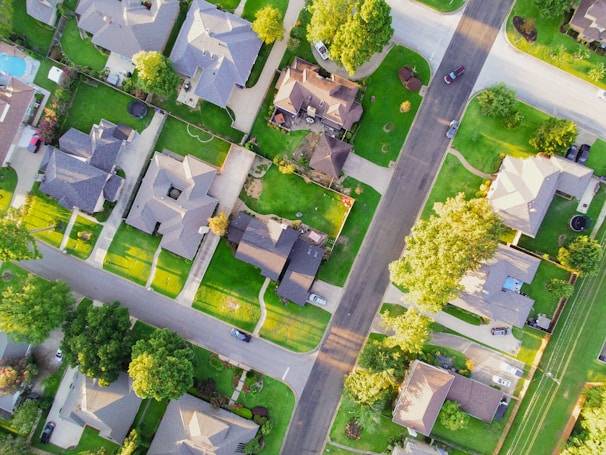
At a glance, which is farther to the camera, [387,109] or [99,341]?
[387,109]

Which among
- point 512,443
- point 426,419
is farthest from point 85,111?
point 512,443

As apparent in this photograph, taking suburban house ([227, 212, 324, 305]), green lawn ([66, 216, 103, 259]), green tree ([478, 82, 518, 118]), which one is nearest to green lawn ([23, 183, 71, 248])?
green lawn ([66, 216, 103, 259])

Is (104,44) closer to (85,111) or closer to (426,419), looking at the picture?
(85,111)

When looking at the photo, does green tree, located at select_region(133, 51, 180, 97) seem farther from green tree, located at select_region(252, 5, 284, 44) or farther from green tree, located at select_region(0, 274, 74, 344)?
green tree, located at select_region(0, 274, 74, 344)

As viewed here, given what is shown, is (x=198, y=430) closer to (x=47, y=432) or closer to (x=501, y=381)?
(x=47, y=432)

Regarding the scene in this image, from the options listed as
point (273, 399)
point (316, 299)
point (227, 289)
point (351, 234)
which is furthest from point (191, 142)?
point (273, 399)

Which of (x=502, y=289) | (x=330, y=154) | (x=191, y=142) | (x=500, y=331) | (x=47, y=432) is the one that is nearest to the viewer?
(x=330, y=154)
